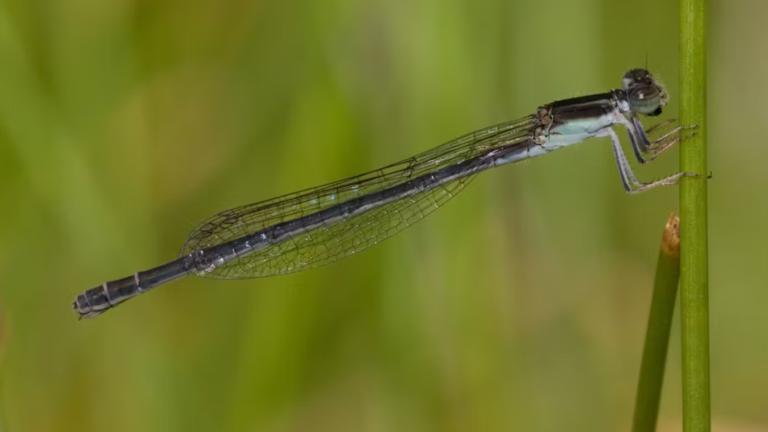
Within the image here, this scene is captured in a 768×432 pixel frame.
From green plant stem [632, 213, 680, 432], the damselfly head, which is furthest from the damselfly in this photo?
green plant stem [632, 213, 680, 432]

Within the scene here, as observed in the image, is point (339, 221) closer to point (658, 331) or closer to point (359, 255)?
point (359, 255)

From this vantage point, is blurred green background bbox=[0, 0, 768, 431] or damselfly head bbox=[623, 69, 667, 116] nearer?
damselfly head bbox=[623, 69, 667, 116]

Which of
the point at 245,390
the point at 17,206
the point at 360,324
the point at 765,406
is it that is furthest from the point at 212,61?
the point at 765,406

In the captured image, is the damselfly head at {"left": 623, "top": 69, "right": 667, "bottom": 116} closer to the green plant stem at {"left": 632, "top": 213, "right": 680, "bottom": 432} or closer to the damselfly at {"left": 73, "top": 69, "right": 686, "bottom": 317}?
the damselfly at {"left": 73, "top": 69, "right": 686, "bottom": 317}

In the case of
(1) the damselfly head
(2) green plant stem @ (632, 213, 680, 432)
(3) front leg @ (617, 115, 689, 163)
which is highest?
(1) the damselfly head

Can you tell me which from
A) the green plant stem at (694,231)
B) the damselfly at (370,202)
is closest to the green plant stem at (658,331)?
the green plant stem at (694,231)

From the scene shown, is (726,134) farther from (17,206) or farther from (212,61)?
(17,206)

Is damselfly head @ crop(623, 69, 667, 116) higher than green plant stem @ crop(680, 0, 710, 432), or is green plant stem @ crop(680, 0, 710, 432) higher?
damselfly head @ crop(623, 69, 667, 116)
